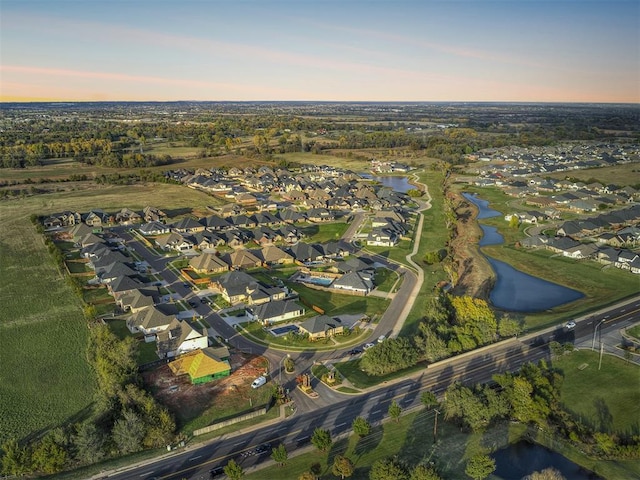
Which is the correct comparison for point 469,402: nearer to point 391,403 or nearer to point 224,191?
point 391,403

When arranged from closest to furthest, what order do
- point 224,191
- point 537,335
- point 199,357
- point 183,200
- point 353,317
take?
1. point 199,357
2. point 537,335
3. point 353,317
4. point 183,200
5. point 224,191

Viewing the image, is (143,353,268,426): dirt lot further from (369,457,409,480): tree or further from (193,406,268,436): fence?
(369,457,409,480): tree

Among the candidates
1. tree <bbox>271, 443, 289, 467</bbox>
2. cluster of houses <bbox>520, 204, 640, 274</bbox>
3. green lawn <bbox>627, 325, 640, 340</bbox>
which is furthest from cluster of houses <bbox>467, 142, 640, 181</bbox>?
tree <bbox>271, 443, 289, 467</bbox>

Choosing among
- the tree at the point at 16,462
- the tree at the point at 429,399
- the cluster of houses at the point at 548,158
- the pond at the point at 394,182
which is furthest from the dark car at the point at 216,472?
the cluster of houses at the point at 548,158

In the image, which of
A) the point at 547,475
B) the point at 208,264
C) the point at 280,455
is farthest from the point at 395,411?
the point at 208,264

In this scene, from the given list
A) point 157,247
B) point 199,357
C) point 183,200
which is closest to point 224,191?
point 183,200

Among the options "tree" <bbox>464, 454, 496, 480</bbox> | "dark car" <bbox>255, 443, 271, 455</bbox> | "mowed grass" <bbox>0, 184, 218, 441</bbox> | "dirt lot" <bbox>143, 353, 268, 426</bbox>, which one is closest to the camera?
"tree" <bbox>464, 454, 496, 480</bbox>

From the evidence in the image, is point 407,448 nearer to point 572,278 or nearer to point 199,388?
point 199,388
